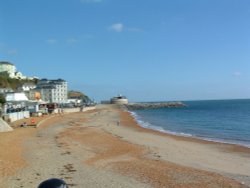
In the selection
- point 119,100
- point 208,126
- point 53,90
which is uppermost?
point 53,90

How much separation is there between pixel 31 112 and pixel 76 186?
162 feet

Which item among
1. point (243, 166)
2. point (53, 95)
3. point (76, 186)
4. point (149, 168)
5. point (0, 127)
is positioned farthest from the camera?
point (53, 95)

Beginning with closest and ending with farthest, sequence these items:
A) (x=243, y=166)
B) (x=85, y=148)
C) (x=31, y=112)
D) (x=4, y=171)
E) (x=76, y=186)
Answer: (x=76, y=186) < (x=4, y=171) < (x=243, y=166) < (x=85, y=148) < (x=31, y=112)

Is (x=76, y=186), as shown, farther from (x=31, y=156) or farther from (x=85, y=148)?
(x=85, y=148)

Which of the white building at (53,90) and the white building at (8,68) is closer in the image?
the white building at (53,90)

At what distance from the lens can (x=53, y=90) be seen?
5167 inches

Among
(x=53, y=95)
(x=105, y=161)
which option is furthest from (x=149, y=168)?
(x=53, y=95)

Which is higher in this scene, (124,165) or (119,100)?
(119,100)

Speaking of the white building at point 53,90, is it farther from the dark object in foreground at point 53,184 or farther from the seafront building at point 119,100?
the dark object in foreground at point 53,184

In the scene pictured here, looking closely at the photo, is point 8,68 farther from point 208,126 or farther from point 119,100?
point 208,126

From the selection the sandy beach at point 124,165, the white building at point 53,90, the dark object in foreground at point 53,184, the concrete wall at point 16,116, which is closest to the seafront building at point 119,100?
the white building at point 53,90

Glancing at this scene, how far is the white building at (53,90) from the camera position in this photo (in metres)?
129

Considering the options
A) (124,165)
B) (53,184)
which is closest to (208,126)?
(124,165)

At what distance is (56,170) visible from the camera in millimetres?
14930
